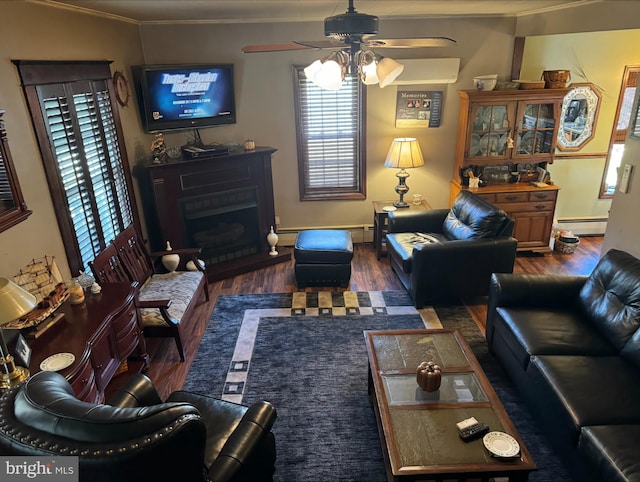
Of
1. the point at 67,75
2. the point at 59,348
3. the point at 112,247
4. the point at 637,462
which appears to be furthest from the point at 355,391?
the point at 67,75

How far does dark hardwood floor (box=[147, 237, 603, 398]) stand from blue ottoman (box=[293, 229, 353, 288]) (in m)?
0.10

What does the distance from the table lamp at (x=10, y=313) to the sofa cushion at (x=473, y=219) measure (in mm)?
3428

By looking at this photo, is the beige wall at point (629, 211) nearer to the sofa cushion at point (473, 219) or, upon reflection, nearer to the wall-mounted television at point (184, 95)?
the sofa cushion at point (473, 219)

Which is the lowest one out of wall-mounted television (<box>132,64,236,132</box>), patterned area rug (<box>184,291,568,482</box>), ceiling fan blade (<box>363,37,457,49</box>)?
patterned area rug (<box>184,291,568,482</box>)

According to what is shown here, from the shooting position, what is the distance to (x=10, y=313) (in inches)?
76.0

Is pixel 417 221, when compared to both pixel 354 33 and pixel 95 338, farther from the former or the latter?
pixel 95 338

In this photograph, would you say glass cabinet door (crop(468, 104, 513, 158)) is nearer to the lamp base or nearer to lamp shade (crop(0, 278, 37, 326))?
lamp shade (crop(0, 278, 37, 326))

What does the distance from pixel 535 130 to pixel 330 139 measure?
2.36 metres

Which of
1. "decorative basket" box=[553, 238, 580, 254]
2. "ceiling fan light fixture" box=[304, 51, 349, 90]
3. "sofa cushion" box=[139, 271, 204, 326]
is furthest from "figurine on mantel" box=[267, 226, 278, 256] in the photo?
"decorative basket" box=[553, 238, 580, 254]

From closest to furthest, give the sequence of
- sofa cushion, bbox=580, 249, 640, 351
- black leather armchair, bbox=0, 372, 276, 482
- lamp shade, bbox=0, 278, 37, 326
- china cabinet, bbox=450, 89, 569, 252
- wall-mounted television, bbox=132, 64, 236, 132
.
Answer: black leather armchair, bbox=0, 372, 276, 482, lamp shade, bbox=0, 278, 37, 326, sofa cushion, bbox=580, 249, 640, 351, wall-mounted television, bbox=132, 64, 236, 132, china cabinet, bbox=450, 89, 569, 252

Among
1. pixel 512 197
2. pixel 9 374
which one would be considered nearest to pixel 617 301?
pixel 512 197

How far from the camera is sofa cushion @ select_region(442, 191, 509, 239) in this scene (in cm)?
389

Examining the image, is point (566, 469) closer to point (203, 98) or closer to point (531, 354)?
point (531, 354)

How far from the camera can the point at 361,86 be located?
4957 millimetres
